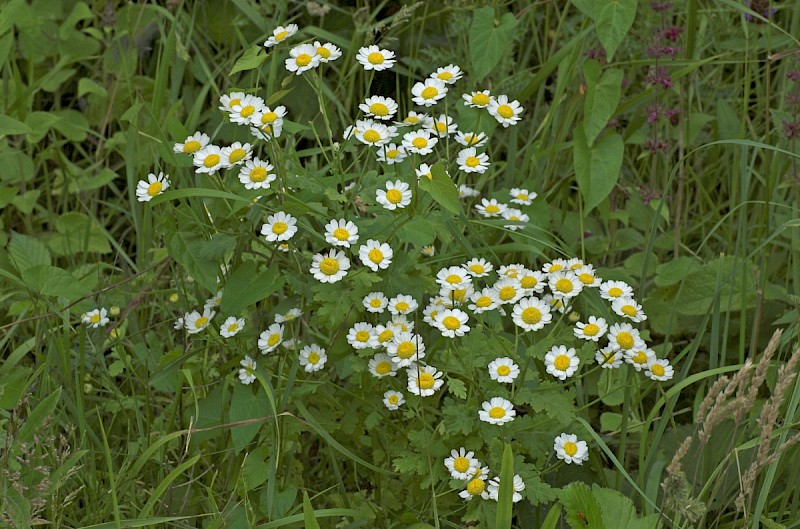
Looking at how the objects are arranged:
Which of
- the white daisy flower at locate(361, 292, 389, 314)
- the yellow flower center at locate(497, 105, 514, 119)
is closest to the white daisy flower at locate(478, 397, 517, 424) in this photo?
the white daisy flower at locate(361, 292, 389, 314)

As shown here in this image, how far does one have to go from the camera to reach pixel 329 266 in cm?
153

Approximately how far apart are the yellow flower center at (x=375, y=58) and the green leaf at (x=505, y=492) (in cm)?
70

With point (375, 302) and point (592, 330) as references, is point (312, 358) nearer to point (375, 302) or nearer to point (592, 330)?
point (375, 302)

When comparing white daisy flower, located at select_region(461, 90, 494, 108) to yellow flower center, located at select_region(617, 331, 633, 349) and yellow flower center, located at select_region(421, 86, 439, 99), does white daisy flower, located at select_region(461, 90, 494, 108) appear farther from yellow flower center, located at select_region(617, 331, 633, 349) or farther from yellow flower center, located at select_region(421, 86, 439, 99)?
yellow flower center, located at select_region(617, 331, 633, 349)

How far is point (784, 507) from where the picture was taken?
1623 millimetres

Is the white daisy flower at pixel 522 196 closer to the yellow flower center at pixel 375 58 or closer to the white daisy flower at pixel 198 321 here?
the yellow flower center at pixel 375 58

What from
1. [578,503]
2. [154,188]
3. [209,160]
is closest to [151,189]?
[154,188]

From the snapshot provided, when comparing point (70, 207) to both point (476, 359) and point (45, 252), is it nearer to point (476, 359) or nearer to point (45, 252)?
point (45, 252)

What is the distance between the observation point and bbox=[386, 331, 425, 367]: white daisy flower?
4.96 feet

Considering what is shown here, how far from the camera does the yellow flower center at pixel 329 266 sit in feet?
5.00

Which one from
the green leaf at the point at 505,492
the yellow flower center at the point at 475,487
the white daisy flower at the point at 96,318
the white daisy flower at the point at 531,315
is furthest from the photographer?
→ the white daisy flower at the point at 96,318

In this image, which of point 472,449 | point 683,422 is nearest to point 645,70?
point 683,422

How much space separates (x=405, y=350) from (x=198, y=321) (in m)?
0.38

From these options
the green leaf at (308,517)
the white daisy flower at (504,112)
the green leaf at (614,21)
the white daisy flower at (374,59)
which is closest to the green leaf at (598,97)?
the green leaf at (614,21)
